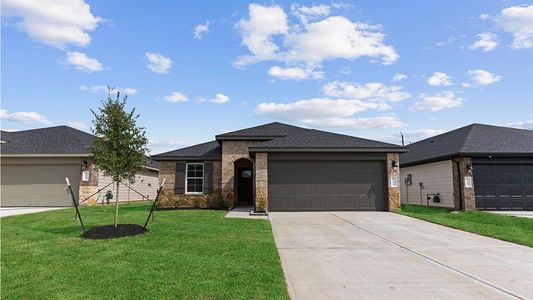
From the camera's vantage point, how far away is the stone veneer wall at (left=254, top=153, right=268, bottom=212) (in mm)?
14641

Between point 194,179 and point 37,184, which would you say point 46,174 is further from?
point 194,179

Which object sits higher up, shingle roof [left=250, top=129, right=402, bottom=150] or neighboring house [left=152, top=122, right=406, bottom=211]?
shingle roof [left=250, top=129, right=402, bottom=150]

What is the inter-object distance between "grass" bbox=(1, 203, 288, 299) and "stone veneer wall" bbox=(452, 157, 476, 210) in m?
11.4

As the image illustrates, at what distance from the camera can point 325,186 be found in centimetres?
1528

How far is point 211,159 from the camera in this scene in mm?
17953

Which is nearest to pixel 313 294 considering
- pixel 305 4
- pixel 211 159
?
pixel 305 4

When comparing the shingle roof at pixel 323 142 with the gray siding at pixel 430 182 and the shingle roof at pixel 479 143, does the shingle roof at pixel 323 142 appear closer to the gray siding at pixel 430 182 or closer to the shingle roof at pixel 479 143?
the gray siding at pixel 430 182

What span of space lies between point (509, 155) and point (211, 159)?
1483 cm

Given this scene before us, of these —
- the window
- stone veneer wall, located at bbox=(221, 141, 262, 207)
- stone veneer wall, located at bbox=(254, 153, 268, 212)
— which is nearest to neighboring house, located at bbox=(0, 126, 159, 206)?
the window

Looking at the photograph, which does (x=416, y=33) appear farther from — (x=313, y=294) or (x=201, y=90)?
(x=313, y=294)

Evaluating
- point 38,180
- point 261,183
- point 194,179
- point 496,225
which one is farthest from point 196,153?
point 496,225

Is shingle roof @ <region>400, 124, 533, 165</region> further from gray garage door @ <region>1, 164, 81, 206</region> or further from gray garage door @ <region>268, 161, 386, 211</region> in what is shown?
gray garage door @ <region>1, 164, 81, 206</region>

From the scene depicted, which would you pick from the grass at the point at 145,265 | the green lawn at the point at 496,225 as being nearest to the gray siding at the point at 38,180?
the grass at the point at 145,265

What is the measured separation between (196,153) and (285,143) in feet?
17.9
